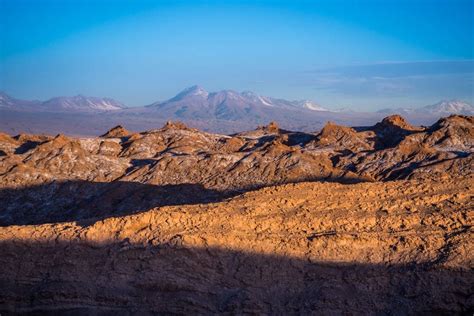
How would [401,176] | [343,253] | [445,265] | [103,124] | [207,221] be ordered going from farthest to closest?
[103,124] < [401,176] < [207,221] < [343,253] < [445,265]

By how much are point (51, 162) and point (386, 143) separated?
2589 centimetres

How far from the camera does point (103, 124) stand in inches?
6713

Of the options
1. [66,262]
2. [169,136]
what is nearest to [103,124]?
[169,136]

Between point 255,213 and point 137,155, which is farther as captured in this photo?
point 137,155

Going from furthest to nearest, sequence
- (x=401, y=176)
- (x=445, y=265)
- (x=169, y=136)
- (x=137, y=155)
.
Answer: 1. (x=169, y=136)
2. (x=137, y=155)
3. (x=401, y=176)
4. (x=445, y=265)

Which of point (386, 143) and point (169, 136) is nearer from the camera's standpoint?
point (386, 143)

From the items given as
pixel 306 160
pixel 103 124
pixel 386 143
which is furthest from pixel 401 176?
pixel 103 124

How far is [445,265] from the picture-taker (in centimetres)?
738

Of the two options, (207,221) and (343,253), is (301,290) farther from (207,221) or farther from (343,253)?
(207,221)

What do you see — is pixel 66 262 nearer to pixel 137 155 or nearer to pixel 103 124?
pixel 137 155

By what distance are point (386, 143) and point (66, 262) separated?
1451 inches

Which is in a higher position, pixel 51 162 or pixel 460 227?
pixel 460 227

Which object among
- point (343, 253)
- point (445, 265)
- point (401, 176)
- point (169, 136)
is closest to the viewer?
point (445, 265)

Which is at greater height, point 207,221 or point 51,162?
point 207,221
